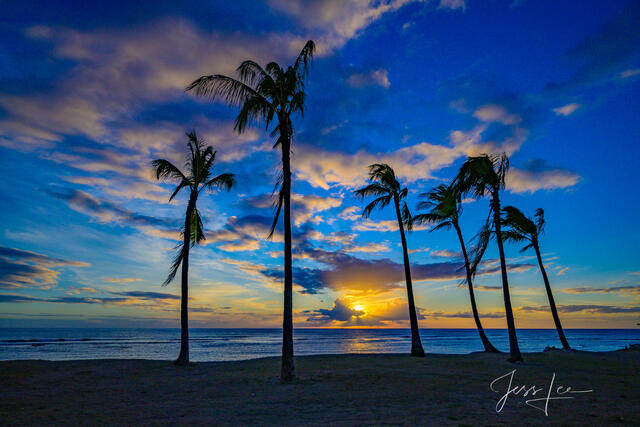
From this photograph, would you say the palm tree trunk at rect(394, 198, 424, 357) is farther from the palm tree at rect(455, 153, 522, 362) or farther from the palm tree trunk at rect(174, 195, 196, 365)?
the palm tree trunk at rect(174, 195, 196, 365)

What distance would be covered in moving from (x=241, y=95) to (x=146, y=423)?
444 inches

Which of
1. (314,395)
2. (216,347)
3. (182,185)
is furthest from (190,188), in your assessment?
(216,347)

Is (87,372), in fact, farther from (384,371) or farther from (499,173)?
(499,173)

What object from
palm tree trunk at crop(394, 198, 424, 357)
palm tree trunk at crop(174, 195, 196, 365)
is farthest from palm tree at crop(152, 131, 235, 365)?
palm tree trunk at crop(394, 198, 424, 357)

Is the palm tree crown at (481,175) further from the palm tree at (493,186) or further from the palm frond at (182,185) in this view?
the palm frond at (182,185)

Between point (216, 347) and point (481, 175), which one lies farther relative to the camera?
point (216, 347)

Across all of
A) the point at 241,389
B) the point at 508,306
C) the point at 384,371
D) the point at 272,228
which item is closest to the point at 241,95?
the point at 272,228

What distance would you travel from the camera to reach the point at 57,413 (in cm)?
830

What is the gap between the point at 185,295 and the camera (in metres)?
17.9

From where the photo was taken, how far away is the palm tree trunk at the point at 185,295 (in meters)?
17.5

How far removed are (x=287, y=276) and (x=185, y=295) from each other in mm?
7740

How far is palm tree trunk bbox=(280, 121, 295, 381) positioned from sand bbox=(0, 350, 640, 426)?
69 cm

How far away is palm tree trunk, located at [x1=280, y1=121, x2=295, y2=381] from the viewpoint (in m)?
12.5
